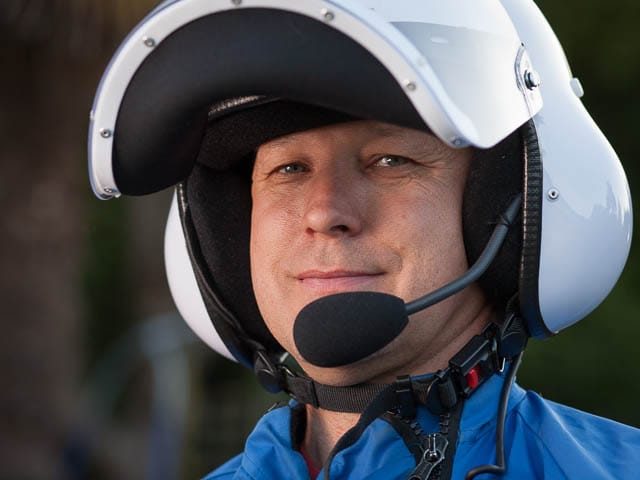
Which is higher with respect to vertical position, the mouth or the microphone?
the mouth

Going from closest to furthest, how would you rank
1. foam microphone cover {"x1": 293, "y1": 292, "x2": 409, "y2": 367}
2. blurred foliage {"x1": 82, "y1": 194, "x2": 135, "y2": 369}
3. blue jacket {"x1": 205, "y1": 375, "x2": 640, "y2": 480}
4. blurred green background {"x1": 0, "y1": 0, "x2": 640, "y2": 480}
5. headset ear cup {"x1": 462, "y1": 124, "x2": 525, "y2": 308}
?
foam microphone cover {"x1": 293, "y1": 292, "x2": 409, "y2": 367}, blue jacket {"x1": 205, "y1": 375, "x2": 640, "y2": 480}, headset ear cup {"x1": 462, "y1": 124, "x2": 525, "y2": 308}, blurred green background {"x1": 0, "y1": 0, "x2": 640, "y2": 480}, blurred foliage {"x1": 82, "y1": 194, "x2": 135, "y2": 369}

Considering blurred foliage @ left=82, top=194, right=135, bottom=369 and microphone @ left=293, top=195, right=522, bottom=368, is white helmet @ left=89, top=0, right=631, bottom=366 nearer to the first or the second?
microphone @ left=293, top=195, right=522, bottom=368

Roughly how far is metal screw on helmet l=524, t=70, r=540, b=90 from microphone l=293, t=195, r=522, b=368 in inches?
20.3

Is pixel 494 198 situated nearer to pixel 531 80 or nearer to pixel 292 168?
pixel 531 80

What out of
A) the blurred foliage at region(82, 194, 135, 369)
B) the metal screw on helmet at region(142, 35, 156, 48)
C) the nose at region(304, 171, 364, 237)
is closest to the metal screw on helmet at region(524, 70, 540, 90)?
the nose at region(304, 171, 364, 237)

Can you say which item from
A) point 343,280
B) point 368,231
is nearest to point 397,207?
point 368,231

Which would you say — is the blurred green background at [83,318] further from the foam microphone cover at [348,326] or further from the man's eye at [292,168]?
the foam microphone cover at [348,326]

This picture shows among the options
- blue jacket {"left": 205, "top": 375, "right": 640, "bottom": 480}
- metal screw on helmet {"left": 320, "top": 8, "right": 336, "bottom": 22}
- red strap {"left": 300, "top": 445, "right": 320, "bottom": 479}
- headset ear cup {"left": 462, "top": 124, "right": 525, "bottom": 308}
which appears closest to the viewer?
metal screw on helmet {"left": 320, "top": 8, "right": 336, "bottom": 22}

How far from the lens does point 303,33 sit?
2.25 metres

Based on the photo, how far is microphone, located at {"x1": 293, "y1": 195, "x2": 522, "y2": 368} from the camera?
2365 millimetres

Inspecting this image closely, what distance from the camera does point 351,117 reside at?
101 inches

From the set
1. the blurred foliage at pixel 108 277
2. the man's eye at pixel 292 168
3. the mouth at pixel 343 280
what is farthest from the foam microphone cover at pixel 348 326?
the blurred foliage at pixel 108 277

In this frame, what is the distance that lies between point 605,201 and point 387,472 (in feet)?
2.37

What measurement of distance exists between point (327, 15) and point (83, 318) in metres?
6.17
